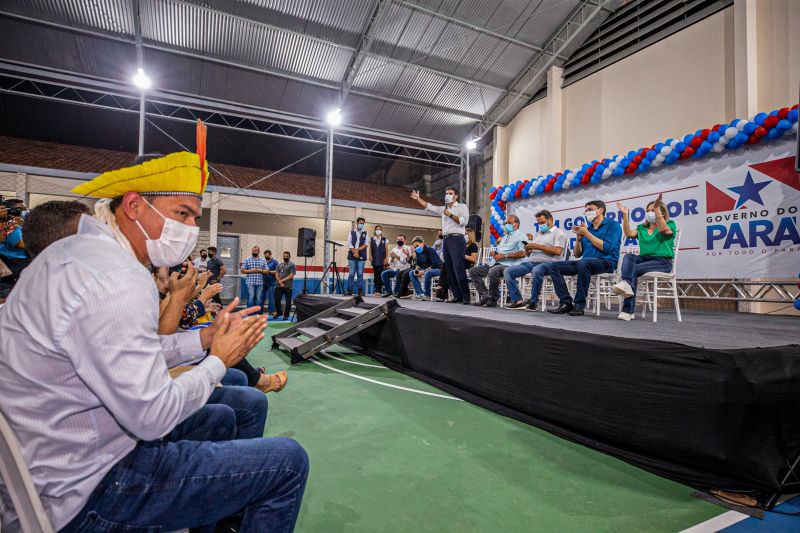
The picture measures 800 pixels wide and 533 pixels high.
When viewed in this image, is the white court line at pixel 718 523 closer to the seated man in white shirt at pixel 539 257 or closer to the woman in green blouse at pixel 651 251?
the woman in green blouse at pixel 651 251

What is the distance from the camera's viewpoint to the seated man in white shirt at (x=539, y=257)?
4.26 metres

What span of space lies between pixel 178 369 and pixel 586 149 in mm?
9962

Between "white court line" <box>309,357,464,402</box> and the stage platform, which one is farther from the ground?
the stage platform

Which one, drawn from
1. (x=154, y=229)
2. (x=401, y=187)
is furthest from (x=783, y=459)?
(x=401, y=187)

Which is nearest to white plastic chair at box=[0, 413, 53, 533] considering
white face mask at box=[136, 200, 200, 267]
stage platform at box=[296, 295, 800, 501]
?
white face mask at box=[136, 200, 200, 267]

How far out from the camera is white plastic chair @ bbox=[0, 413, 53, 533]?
67 centimetres

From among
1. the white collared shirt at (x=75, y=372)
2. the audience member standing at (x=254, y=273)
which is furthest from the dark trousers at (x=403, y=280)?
the white collared shirt at (x=75, y=372)

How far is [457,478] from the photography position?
1.85 m

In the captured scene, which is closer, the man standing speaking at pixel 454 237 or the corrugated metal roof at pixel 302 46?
the man standing speaking at pixel 454 237

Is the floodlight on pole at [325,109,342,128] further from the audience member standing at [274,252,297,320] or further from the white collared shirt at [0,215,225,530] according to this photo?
the white collared shirt at [0,215,225,530]

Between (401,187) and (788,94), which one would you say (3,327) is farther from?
(401,187)

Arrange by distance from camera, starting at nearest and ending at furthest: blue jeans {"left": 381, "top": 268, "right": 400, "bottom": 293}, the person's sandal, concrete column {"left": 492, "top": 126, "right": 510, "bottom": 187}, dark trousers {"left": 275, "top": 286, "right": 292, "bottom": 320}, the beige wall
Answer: the person's sandal, the beige wall, blue jeans {"left": 381, "top": 268, "right": 400, "bottom": 293}, dark trousers {"left": 275, "top": 286, "right": 292, "bottom": 320}, concrete column {"left": 492, "top": 126, "right": 510, "bottom": 187}

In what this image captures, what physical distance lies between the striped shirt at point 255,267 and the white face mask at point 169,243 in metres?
8.18

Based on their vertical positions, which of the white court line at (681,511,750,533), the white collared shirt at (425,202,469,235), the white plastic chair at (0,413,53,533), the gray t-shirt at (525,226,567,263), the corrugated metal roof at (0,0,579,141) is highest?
the corrugated metal roof at (0,0,579,141)
